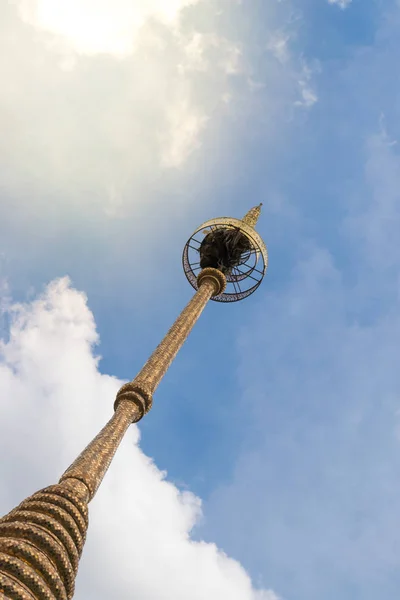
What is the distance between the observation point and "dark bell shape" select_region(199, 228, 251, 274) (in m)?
21.1

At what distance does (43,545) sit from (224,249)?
1620 centimetres

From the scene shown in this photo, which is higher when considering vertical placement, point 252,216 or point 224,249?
point 252,216

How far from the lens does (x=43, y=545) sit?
6.51 meters

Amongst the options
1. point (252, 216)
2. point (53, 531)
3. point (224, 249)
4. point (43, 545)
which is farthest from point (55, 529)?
point (252, 216)

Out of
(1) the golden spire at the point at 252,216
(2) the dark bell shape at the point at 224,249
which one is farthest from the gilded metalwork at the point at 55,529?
(1) the golden spire at the point at 252,216

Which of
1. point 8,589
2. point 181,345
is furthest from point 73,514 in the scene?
point 181,345

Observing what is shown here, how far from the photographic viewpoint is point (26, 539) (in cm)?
646

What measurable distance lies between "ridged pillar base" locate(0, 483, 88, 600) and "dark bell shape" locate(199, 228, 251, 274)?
1434 centimetres

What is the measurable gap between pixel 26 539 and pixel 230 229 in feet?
54.8

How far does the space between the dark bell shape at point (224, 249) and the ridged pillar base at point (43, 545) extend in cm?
1434

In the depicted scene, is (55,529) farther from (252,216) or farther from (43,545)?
(252,216)

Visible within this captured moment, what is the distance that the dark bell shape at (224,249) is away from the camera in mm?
21125

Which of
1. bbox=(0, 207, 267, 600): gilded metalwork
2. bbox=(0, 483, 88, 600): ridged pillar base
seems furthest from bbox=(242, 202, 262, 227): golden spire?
bbox=(0, 483, 88, 600): ridged pillar base

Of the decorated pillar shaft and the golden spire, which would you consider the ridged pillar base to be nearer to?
the decorated pillar shaft
